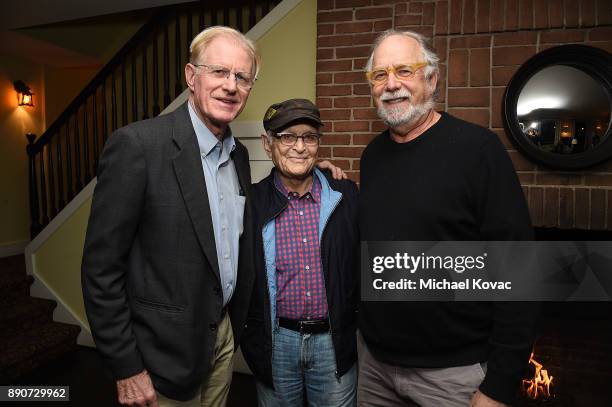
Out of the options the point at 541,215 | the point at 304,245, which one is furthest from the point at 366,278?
the point at 541,215

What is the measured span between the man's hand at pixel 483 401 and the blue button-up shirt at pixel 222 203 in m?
0.85

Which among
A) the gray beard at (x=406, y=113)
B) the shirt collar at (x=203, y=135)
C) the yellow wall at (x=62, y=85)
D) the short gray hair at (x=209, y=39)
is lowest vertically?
the shirt collar at (x=203, y=135)

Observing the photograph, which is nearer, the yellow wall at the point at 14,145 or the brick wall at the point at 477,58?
the brick wall at the point at 477,58

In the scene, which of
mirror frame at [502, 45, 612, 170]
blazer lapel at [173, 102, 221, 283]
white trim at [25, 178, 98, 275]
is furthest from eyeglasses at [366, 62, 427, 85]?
white trim at [25, 178, 98, 275]

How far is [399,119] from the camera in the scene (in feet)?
4.78

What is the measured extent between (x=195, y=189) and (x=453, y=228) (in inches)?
32.9

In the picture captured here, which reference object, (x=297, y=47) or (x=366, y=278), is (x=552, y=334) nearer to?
(x=366, y=278)

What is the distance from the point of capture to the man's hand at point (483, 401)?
4.08ft

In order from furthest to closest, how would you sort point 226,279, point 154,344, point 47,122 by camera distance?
point 47,122 → point 226,279 → point 154,344

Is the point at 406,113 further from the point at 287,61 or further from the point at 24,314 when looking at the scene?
the point at 24,314

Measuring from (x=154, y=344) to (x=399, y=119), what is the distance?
43.0 inches

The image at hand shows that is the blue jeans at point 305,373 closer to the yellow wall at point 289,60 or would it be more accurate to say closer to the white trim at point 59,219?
the yellow wall at point 289,60

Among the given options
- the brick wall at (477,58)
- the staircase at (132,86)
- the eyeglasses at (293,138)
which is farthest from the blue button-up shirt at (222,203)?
the staircase at (132,86)

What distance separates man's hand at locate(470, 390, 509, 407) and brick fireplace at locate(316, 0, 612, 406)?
137 centimetres
